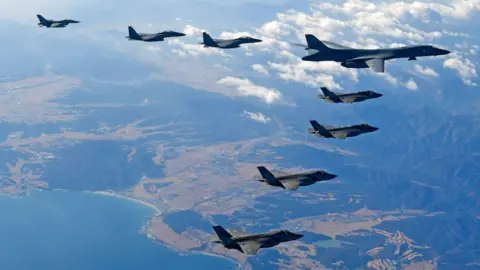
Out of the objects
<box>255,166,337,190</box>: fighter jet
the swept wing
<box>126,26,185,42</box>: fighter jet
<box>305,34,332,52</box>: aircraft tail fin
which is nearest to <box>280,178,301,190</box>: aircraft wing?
<box>255,166,337,190</box>: fighter jet

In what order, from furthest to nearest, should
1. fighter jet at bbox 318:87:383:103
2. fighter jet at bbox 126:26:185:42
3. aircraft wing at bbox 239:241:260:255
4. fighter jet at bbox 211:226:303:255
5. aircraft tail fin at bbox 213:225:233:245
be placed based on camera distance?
fighter jet at bbox 126:26:185:42 < fighter jet at bbox 318:87:383:103 < aircraft wing at bbox 239:241:260:255 < fighter jet at bbox 211:226:303:255 < aircraft tail fin at bbox 213:225:233:245

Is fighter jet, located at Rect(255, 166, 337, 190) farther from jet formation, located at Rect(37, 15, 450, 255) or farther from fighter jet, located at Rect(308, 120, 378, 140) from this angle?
fighter jet, located at Rect(308, 120, 378, 140)

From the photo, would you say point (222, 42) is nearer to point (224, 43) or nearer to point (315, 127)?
point (224, 43)

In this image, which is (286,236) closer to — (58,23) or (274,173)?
(274,173)

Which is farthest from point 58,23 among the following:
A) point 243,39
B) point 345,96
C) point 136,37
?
point 345,96

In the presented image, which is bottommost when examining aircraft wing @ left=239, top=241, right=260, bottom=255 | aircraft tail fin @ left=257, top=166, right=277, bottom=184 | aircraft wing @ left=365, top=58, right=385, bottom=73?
aircraft wing @ left=239, top=241, right=260, bottom=255

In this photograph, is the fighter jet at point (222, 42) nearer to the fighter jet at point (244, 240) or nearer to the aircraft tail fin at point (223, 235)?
the fighter jet at point (244, 240)

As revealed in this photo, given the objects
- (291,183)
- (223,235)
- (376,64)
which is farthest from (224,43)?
(223,235)
